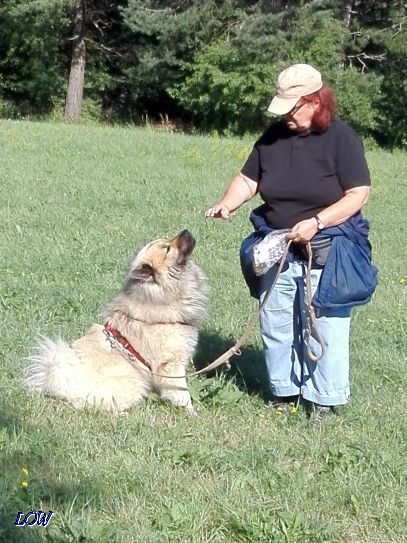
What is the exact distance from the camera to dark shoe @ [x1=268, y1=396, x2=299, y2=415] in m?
5.04

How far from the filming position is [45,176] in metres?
13.8

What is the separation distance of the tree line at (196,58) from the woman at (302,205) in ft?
83.1

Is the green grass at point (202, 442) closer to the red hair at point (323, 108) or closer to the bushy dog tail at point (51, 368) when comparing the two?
the bushy dog tail at point (51, 368)

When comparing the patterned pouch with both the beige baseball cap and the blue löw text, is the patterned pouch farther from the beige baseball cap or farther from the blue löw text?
the blue löw text

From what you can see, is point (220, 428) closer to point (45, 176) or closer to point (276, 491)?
point (276, 491)

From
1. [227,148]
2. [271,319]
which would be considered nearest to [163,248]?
[271,319]

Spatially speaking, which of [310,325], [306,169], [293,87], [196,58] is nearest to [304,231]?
[306,169]

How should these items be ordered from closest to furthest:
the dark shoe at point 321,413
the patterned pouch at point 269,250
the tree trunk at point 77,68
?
the patterned pouch at point 269,250 < the dark shoe at point 321,413 < the tree trunk at point 77,68

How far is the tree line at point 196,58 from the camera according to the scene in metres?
29.4

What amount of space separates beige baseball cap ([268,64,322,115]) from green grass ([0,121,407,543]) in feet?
6.26

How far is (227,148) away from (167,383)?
1406cm

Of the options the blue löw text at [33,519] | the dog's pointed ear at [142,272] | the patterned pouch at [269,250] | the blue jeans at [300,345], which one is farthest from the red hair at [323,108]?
the blue löw text at [33,519]

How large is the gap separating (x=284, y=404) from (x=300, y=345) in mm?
438

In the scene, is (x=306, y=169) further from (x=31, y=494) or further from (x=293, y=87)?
(x=31, y=494)
